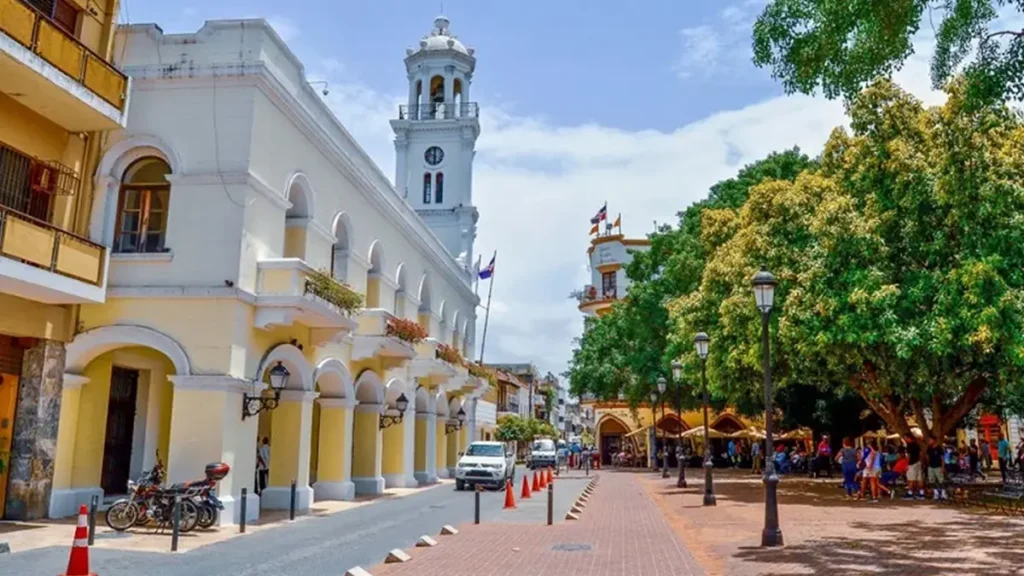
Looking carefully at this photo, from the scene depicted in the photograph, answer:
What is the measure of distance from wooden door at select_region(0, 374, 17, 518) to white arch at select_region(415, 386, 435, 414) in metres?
15.8

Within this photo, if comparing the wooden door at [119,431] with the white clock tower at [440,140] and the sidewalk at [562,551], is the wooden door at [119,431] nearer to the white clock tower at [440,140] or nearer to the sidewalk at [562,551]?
the sidewalk at [562,551]

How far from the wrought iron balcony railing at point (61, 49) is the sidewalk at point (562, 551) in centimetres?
977

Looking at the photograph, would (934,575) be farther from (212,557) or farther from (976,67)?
(212,557)

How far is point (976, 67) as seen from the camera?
9602mm

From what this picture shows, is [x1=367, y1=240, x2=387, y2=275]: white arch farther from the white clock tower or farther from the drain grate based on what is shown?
the white clock tower

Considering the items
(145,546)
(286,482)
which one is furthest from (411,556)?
(286,482)

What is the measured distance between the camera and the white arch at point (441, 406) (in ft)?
106

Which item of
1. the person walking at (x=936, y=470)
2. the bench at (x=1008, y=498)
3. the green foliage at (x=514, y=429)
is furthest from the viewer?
the green foliage at (x=514, y=429)

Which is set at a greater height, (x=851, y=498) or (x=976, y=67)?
(x=976, y=67)

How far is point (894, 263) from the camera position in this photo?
20.2 meters

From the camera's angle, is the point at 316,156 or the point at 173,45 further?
the point at 316,156

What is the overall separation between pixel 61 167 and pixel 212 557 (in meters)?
8.20

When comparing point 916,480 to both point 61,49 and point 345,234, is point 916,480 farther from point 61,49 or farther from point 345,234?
point 61,49

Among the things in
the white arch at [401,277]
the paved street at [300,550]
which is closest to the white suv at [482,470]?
the white arch at [401,277]
